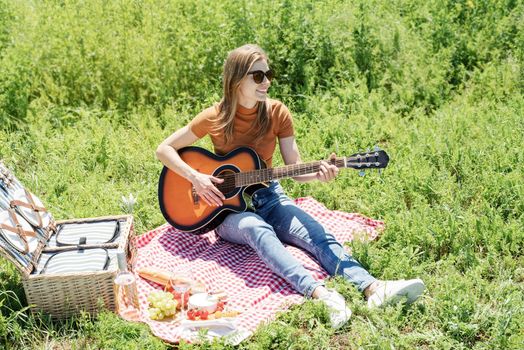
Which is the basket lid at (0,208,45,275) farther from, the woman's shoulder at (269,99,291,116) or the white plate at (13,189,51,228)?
the woman's shoulder at (269,99,291,116)

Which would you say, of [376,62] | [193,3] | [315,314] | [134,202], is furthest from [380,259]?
[193,3]

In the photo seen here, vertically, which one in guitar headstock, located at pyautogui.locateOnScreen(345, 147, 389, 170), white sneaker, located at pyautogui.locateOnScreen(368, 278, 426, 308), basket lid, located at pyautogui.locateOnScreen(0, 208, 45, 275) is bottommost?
white sneaker, located at pyautogui.locateOnScreen(368, 278, 426, 308)

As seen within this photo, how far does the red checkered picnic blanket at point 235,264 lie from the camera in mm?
4047

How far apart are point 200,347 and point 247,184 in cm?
126

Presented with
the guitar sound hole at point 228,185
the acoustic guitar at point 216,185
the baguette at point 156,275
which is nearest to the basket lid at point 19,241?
the baguette at point 156,275

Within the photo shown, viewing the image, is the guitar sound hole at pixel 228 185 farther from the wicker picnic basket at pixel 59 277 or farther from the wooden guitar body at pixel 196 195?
the wicker picnic basket at pixel 59 277

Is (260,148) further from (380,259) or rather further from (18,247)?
(18,247)

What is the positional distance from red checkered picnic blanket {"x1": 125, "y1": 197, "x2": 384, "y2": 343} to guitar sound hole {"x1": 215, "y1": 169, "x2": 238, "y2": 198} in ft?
1.45

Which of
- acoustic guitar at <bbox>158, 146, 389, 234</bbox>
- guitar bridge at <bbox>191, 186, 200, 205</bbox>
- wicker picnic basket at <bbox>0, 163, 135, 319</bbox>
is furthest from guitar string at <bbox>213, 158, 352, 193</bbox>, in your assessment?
wicker picnic basket at <bbox>0, 163, 135, 319</bbox>

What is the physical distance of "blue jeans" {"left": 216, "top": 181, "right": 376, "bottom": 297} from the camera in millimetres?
4160

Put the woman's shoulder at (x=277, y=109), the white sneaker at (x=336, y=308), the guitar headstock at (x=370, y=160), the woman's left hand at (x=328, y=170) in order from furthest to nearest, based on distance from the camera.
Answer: the woman's shoulder at (x=277, y=109) < the woman's left hand at (x=328, y=170) < the guitar headstock at (x=370, y=160) < the white sneaker at (x=336, y=308)

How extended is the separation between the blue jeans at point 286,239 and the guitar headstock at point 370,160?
0.55 metres

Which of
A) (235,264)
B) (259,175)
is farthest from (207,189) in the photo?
(235,264)

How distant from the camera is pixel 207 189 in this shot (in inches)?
178
